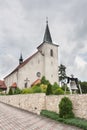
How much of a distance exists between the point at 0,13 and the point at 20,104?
1170 cm

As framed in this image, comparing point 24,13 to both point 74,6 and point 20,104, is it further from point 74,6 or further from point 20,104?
point 20,104

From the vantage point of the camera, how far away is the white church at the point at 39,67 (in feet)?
126

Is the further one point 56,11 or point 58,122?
point 56,11

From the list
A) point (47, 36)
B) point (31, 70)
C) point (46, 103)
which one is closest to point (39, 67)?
point (31, 70)

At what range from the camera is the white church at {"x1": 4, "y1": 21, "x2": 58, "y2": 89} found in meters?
38.5

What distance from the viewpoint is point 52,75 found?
40.6 m

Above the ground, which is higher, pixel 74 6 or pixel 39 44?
pixel 39 44

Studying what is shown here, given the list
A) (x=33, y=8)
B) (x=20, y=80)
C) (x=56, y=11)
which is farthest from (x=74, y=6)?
(x=20, y=80)

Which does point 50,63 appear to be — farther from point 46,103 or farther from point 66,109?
point 66,109

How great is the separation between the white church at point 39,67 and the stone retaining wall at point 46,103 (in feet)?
48.6

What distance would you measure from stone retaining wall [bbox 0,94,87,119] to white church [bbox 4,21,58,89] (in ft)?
48.6

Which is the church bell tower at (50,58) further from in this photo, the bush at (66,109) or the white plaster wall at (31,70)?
the bush at (66,109)

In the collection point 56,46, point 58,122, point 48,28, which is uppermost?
point 48,28

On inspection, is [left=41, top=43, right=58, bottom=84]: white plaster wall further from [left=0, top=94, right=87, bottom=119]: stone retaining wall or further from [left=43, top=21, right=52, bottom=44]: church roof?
[left=0, top=94, right=87, bottom=119]: stone retaining wall
